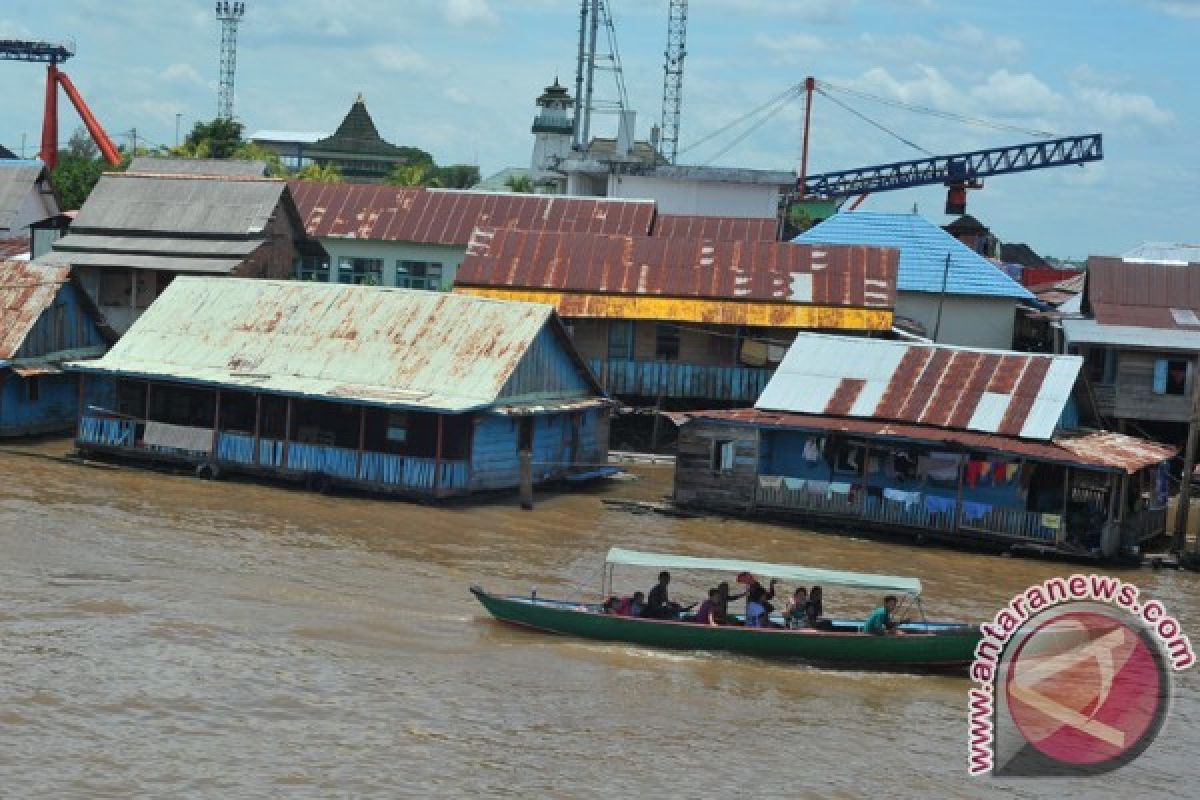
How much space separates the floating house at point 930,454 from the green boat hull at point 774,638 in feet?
28.0

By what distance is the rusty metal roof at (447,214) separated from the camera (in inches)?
1962

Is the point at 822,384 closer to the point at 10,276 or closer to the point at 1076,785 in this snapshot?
the point at 1076,785

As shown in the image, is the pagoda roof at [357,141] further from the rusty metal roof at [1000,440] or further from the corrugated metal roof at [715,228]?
the rusty metal roof at [1000,440]

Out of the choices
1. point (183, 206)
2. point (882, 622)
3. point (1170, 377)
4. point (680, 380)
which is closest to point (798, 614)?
point (882, 622)

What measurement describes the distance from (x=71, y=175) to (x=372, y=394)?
3881cm

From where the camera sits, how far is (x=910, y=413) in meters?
32.3

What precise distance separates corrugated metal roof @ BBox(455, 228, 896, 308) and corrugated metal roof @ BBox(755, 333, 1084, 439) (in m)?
6.36

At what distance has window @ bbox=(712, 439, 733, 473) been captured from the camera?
33312mm

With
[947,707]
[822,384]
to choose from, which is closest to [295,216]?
[822,384]

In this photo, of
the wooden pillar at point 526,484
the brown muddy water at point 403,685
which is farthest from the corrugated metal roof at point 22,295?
the wooden pillar at point 526,484

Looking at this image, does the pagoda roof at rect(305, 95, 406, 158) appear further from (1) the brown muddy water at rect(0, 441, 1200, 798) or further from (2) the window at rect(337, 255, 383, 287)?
(1) the brown muddy water at rect(0, 441, 1200, 798)

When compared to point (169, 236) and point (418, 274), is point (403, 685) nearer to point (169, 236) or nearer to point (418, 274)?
point (169, 236)

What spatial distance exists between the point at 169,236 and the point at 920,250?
20.3 meters

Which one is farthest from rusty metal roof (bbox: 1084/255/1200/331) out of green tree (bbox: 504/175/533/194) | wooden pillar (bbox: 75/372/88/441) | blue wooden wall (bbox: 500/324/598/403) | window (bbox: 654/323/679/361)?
green tree (bbox: 504/175/533/194)
